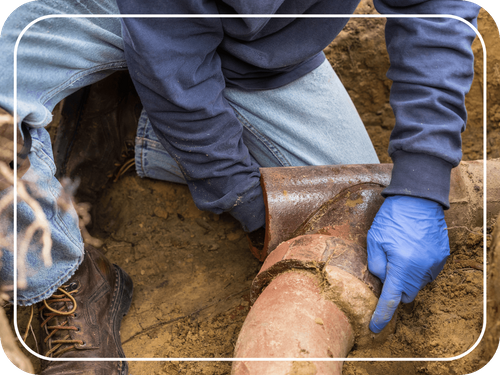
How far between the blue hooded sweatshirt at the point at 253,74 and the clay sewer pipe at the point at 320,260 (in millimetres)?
157

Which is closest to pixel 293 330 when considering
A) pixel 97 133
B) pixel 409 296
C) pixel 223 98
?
pixel 409 296

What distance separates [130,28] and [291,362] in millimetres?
1153

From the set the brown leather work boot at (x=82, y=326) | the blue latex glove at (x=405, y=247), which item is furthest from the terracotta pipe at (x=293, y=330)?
the brown leather work boot at (x=82, y=326)

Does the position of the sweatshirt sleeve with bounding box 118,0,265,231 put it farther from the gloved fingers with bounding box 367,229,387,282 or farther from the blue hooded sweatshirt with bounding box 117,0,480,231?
the gloved fingers with bounding box 367,229,387,282

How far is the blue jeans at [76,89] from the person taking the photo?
54.6 inches

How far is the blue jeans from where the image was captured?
139 centimetres

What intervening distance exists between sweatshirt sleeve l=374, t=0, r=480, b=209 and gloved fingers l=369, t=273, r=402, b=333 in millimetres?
324

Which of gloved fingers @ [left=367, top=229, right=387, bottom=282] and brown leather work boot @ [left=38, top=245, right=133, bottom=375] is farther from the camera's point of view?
brown leather work boot @ [left=38, top=245, right=133, bottom=375]

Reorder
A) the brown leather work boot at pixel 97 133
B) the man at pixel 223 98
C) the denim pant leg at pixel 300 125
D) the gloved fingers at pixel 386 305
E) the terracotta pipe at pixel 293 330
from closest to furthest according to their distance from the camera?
the terracotta pipe at pixel 293 330 → the gloved fingers at pixel 386 305 → the man at pixel 223 98 → the denim pant leg at pixel 300 125 → the brown leather work boot at pixel 97 133

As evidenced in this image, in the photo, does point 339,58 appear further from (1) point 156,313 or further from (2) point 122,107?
(1) point 156,313

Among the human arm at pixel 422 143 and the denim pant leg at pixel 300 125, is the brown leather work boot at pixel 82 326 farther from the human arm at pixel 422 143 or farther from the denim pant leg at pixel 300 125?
the human arm at pixel 422 143

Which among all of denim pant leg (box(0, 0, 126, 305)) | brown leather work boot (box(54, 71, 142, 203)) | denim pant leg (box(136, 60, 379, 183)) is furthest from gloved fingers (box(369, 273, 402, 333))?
brown leather work boot (box(54, 71, 142, 203))

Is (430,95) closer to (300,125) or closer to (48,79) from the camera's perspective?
(300,125)

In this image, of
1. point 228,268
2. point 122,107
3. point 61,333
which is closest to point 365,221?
point 228,268
